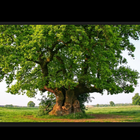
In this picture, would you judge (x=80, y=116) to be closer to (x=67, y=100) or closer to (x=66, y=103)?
(x=66, y=103)

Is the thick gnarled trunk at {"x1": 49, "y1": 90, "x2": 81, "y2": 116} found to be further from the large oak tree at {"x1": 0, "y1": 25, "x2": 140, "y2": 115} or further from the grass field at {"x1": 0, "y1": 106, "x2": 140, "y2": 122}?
the grass field at {"x1": 0, "y1": 106, "x2": 140, "y2": 122}

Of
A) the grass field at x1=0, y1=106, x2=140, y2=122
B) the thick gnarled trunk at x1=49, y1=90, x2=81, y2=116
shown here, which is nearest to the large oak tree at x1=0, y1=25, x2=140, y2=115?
the thick gnarled trunk at x1=49, y1=90, x2=81, y2=116

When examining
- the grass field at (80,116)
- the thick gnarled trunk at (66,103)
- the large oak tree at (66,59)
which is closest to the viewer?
the large oak tree at (66,59)

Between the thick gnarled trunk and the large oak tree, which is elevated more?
the large oak tree

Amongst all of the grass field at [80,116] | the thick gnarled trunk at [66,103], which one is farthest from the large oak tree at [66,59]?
the grass field at [80,116]

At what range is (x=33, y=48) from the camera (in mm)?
12992


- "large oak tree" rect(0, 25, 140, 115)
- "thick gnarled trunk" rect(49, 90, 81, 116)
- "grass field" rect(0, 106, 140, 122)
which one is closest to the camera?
"large oak tree" rect(0, 25, 140, 115)

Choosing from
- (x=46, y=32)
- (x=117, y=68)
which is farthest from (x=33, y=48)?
(x=117, y=68)

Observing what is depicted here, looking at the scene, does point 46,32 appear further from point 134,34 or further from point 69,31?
point 134,34

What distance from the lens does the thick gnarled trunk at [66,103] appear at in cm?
1688

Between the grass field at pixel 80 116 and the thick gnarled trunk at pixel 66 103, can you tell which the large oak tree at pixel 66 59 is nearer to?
the thick gnarled trunk at pixel 66 103

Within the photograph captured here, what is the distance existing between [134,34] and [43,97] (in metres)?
10.3

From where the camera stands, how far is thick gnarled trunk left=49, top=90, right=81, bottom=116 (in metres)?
16.9

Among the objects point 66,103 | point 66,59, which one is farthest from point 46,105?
point 66,59
